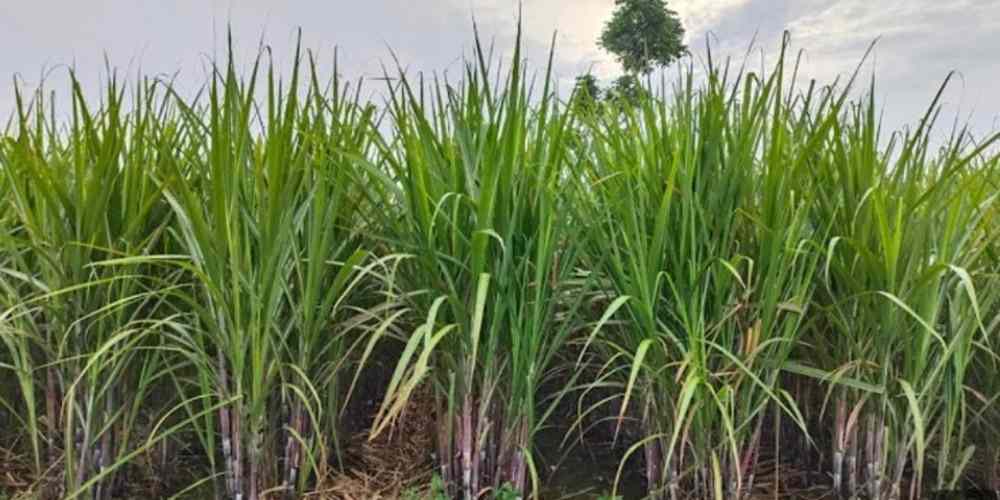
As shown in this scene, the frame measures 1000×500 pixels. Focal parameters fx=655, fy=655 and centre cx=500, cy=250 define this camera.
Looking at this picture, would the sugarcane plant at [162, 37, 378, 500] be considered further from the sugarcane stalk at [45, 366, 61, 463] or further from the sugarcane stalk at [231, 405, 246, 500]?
the sugarcane stalk at [45, 366, 61, 463]

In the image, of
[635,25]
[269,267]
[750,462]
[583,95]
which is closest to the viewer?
[269,267]

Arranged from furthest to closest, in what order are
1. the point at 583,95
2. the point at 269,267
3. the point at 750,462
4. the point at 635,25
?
the point at 635,25
the point at 583,95
the point at 750,462
the point at 269,267

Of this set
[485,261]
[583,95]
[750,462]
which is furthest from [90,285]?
[750,462]

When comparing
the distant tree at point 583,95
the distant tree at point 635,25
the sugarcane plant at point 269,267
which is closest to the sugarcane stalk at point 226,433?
the sugarcane plant at point 269,267

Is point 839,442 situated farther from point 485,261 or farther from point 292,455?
point 292,455

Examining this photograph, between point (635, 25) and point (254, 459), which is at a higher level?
point (635, 25)

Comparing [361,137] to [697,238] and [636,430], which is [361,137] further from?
[636,430]

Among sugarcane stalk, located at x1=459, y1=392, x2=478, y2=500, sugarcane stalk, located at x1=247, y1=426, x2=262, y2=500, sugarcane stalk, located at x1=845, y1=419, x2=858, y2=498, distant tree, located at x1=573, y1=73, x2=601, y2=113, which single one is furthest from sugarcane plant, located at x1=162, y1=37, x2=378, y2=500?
sugarcane stalk, located at x1=845, y1=419, x2=858, y2=498

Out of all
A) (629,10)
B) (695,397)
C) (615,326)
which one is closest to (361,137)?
(615,326)

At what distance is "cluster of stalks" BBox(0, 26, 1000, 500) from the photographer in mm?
1307

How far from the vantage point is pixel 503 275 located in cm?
133

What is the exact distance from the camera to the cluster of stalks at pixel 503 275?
4.29 feet

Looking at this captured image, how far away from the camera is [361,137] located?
5.20 ft

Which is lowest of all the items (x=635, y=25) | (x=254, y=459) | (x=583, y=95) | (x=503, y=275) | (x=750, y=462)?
(x=750, y=462)
